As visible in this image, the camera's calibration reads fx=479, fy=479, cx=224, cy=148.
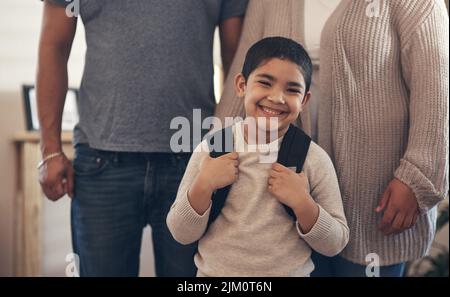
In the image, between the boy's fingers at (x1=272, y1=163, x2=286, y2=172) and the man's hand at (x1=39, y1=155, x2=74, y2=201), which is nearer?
the boy's fingers at (x1=272, y1=163, x2=286, y2=172)

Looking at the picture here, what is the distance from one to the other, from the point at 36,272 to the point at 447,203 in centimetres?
103

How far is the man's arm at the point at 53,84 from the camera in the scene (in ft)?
2.31

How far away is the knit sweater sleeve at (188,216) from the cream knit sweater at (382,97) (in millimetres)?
98

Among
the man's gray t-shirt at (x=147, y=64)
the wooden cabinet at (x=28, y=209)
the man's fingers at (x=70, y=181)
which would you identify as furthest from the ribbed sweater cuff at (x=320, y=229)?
the wooden cabinet at (x=28, y=209)

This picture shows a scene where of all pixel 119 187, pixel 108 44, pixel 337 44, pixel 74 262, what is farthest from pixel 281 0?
pixel 74 262

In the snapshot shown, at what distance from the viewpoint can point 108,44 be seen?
0.68 m

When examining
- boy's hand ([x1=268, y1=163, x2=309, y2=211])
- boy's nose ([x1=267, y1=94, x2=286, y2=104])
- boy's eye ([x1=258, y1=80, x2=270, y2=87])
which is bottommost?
boy's hand ([x1=268, y1=163, x2=309, y2=211])

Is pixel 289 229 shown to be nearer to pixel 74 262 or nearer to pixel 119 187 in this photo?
pixel 119 187

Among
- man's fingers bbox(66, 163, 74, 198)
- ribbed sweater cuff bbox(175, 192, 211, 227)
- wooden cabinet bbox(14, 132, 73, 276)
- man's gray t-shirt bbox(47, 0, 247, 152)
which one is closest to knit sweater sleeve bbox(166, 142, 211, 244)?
ribbed sweater cuff bbox(175, 192, 211, 227)

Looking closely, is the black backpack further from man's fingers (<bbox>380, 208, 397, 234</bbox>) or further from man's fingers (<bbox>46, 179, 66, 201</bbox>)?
man's fingers (<bbox>46, 179, 66, 201</bbox>)

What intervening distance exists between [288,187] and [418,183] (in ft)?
0.57

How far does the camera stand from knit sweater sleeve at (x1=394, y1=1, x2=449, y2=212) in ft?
1.96

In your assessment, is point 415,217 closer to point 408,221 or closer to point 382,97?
point 408,221

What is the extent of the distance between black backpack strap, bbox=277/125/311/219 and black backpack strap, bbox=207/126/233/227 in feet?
0.21
